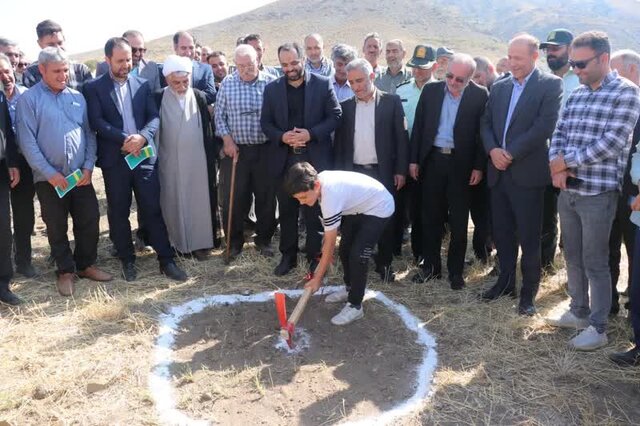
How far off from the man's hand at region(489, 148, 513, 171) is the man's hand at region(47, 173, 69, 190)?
152 inches

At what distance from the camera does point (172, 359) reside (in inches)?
173

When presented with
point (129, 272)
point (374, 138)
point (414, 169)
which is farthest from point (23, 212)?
point (414, 169)

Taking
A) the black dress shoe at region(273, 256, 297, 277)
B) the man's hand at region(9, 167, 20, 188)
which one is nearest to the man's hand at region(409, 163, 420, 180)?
the black dress shoe at region(273, 256, 297, 277)

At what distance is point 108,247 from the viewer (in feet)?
22.5

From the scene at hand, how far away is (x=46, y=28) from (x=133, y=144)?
1783 millimetres

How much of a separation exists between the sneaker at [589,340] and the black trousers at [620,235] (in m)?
0.56

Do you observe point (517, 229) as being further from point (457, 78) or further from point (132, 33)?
point (132, 33)

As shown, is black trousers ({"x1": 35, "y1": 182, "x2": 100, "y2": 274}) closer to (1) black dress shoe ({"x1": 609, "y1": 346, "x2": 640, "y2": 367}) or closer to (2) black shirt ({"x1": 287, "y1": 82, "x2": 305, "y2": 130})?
(2) black shirt ({"x1": 287, "y1": 82, "x2": 305, "y2": 130})

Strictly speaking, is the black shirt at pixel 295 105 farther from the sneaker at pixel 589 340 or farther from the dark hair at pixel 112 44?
the sneaker at pixel 589 340

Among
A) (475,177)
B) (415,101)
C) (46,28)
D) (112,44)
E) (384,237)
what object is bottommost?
(384,237)

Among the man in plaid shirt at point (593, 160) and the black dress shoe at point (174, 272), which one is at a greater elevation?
the man in plaid shirt at point (593, 160)

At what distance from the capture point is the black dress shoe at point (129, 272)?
19.2 feet

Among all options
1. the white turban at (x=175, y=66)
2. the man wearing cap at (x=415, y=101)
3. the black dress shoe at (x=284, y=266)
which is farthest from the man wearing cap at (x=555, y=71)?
the white turban at (x=175, y=66)

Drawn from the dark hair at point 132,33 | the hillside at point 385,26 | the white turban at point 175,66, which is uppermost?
the hillside at point 385,26
